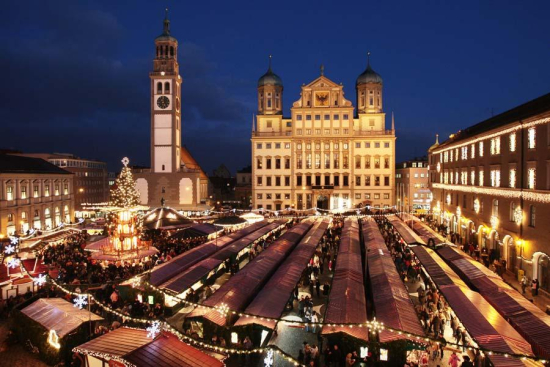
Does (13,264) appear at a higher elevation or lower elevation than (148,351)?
higher

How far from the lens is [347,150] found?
65250mm

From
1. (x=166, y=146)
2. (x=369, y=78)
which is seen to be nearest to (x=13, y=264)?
(x=166, y=146)

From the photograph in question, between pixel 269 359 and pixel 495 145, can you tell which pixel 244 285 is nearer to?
pixel 269 359

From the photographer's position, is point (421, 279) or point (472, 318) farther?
point (421, 279)

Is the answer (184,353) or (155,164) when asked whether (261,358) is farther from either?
(155,164)

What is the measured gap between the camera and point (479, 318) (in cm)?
1455

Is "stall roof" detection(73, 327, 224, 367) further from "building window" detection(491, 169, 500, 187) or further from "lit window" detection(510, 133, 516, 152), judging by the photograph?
"building window" detection(491, 169, 500, 187)

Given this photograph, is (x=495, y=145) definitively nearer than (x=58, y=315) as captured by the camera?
No

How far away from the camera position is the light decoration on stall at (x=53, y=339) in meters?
14.3

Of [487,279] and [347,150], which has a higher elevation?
[347,150]

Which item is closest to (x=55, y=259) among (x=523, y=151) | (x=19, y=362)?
(x=19, y=362)

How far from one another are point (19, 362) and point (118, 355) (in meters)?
6.19

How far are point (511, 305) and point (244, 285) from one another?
11.4m

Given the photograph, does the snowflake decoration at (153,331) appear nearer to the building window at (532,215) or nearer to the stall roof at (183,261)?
the stall roof at (183,261)
